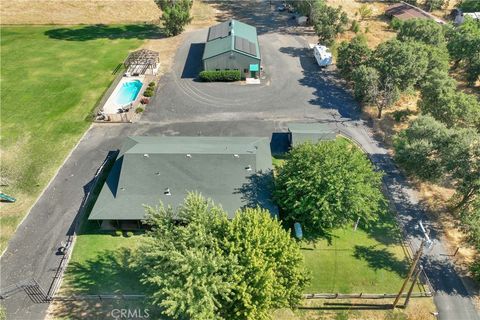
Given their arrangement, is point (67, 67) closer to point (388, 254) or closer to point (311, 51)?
point (311, 51)

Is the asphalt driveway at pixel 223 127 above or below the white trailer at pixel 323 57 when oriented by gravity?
below

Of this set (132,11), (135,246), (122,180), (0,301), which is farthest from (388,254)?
(132,11)

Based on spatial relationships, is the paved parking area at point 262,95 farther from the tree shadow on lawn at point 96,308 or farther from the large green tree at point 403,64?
the tree shadow on lawn at point 96,308

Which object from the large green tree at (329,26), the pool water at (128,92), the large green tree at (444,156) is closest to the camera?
the large green tree at (444,156)

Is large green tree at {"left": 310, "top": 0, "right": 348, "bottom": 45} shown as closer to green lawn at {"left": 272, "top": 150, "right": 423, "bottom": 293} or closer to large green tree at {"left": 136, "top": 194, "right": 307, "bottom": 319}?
green lawn at {"left": 272, "top": 150, "right": 423, "bottom": 293}

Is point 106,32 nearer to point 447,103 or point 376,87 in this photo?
point 376,87

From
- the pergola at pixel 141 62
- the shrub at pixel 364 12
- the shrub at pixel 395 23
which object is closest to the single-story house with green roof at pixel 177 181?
the pergola at pixel 141 62
